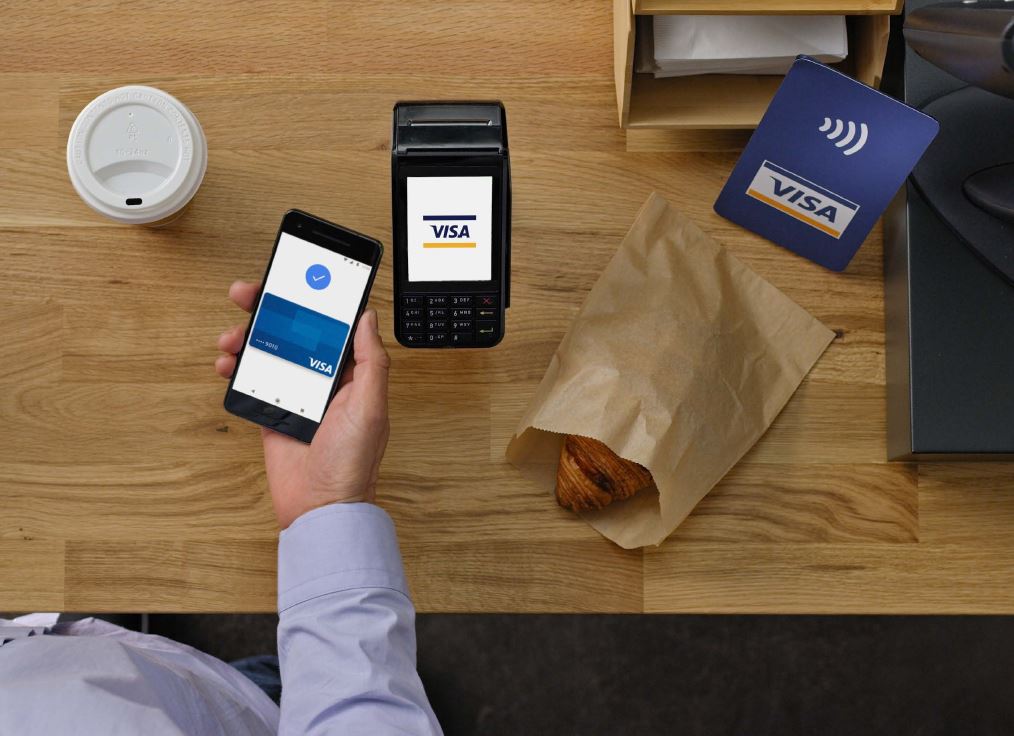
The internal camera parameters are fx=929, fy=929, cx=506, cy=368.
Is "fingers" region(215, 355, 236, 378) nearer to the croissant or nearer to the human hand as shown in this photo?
the human hand

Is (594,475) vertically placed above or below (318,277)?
below

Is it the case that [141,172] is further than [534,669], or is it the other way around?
[534,669]

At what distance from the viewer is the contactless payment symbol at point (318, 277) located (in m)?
0.79

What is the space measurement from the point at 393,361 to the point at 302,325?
0.09 meters

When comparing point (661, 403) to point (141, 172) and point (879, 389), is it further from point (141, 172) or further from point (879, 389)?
point (141, 172)

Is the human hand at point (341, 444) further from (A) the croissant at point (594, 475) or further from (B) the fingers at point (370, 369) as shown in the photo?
(A) the croissant at point (594, 475)

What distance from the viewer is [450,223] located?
77 cm

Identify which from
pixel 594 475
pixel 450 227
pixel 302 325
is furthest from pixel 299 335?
pixel 594 475

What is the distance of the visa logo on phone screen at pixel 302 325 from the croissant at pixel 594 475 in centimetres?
21

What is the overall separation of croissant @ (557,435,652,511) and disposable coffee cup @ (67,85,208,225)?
1.31 feet

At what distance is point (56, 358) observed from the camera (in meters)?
0.84

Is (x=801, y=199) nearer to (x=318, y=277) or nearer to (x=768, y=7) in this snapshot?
(x=768, y=7)

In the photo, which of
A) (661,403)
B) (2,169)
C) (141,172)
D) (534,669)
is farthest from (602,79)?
(534,669)

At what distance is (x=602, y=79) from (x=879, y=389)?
375 millimetres
